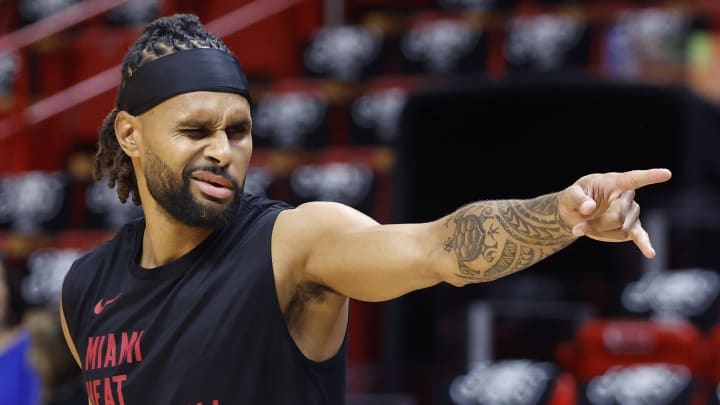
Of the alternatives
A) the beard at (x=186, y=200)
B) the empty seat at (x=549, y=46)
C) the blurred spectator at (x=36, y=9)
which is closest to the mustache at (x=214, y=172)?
the beard at (x=186, y=200)

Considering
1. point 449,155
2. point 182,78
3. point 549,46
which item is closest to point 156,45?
point 182,78

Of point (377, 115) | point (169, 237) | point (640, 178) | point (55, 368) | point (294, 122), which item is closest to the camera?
point (640, 178)

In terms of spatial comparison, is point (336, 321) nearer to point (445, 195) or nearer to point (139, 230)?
point (139, 230)

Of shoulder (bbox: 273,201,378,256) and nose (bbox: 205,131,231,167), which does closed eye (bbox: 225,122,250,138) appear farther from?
shoulder (bbox: 273,201,378,256)

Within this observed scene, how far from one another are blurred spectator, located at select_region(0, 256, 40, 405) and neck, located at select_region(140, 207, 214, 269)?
210cm

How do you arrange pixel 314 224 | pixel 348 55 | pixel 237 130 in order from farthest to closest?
pixel 348 55
pixel 237 130
pixel 314 224

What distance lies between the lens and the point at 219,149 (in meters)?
2.29

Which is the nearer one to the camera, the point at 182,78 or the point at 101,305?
the point at 182,78

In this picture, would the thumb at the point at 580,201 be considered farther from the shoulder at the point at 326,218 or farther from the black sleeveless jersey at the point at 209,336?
the black sleeveless jersey at the point at 209,336

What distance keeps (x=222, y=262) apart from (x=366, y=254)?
0.37m

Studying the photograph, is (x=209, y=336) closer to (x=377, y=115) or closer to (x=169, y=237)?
(x=169, y=237)

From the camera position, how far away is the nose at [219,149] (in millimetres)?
A: 2287

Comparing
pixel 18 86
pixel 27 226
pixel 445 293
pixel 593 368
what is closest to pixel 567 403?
pixel 593 368

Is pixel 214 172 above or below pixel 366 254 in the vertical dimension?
above
